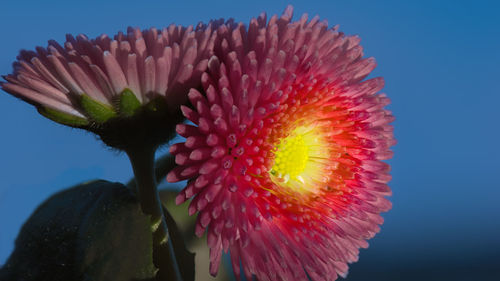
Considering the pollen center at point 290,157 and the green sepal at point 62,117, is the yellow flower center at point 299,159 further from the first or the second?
the green sepal at point 62,117

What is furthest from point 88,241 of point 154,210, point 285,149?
point 285,149

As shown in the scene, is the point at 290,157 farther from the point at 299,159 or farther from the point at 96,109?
the point at 96,109

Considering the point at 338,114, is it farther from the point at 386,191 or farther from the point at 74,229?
the point at 74,229

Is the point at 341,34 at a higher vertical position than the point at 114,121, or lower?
higher

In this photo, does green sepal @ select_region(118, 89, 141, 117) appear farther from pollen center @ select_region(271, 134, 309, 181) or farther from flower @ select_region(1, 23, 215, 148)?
pollen center @ select_region(271, 134, 309, 181)

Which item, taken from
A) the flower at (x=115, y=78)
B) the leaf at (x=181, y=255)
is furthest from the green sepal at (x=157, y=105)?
the leaf at (x=181, y=255)

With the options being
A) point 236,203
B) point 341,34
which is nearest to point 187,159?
point 236,203

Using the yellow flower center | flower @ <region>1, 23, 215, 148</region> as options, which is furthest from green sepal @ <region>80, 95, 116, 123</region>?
the yellow flower center
